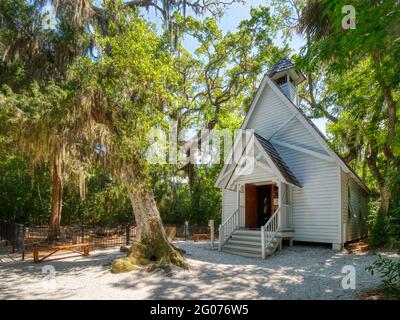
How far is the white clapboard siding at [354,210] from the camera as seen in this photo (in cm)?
1313

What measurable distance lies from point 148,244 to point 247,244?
15.4 feet

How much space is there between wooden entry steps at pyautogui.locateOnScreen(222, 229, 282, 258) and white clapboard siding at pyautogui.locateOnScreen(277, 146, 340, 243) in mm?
1766

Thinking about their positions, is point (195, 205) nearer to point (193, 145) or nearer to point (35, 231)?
A: point (193, 145)

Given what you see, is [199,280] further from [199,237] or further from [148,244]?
[199,237]

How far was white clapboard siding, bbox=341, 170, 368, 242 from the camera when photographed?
13.1 meters

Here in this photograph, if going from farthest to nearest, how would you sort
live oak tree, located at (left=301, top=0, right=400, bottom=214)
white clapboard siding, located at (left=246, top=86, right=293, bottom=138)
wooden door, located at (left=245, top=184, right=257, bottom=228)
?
1. white clapboard siding, located at (left=246, top=86, right=293, bottom=138)
2. wooden door, located at (left=245, top=184, right=257, bottom=228)
3. live oak tree, located at (left=301, top=0, right=400, bottom=214)

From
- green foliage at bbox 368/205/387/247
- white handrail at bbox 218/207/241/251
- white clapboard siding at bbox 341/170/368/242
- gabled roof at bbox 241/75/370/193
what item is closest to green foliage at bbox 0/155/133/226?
white handrail at bbox 218/207/241/251

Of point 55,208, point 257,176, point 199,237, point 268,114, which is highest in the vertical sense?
point 268,114

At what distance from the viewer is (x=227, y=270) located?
28.1ft

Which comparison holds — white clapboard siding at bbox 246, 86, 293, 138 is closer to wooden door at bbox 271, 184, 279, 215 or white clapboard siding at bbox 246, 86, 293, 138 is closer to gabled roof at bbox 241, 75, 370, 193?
gabled roof at bbox 241, 75, 370, 193

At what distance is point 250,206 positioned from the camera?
48.8 feet

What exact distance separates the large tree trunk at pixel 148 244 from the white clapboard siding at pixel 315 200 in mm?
6623

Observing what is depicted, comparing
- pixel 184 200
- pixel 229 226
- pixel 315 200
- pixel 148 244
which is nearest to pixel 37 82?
pixel 148 244

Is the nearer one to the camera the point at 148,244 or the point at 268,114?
the point at 148,244
